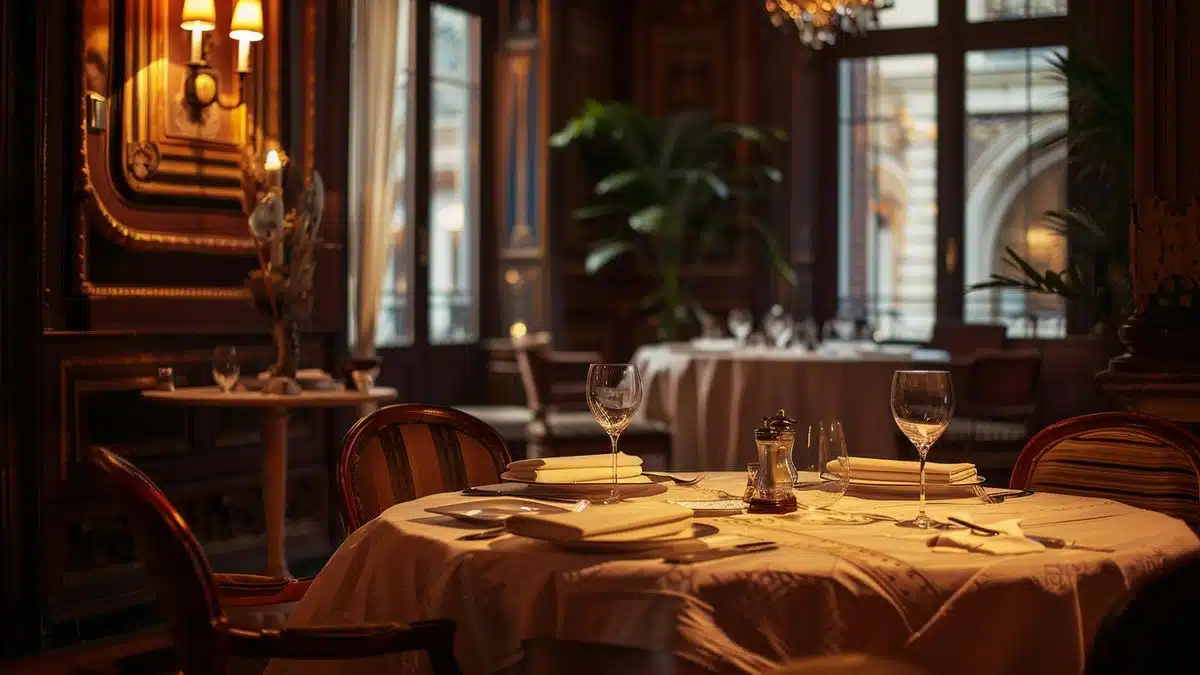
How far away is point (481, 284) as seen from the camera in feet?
28.4

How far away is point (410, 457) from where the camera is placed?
271cm

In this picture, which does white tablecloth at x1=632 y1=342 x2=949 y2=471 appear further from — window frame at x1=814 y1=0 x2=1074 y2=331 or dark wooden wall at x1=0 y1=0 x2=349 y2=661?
window frame at x1=814 y1=0 x2=1074 y2=331

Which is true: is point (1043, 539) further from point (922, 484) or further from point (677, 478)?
point (677, 478)

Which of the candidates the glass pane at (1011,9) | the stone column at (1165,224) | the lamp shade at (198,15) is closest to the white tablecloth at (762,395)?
the stone column at (1165,224)

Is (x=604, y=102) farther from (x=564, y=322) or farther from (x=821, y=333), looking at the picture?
(x=821, y=333)

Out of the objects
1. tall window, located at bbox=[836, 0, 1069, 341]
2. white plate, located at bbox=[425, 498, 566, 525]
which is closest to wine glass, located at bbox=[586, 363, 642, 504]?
white plate, located at bbox=[425, 498, 566, 525]

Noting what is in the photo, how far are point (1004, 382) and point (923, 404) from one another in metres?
3.93

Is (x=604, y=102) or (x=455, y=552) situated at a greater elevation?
(x=604, y=102)

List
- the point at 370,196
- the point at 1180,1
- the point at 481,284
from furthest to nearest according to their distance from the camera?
the point at 481,284 < the point at 370,196 < the point at 1180,1

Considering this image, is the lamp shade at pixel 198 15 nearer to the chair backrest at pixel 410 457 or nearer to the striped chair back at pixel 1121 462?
the chair backrest at pixel 410 457

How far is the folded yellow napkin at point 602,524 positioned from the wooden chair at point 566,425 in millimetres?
4069

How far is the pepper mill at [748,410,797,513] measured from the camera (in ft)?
6.81

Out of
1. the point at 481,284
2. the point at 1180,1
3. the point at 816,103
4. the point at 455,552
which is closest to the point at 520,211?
the point at 481,284

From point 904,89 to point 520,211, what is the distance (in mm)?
2600
